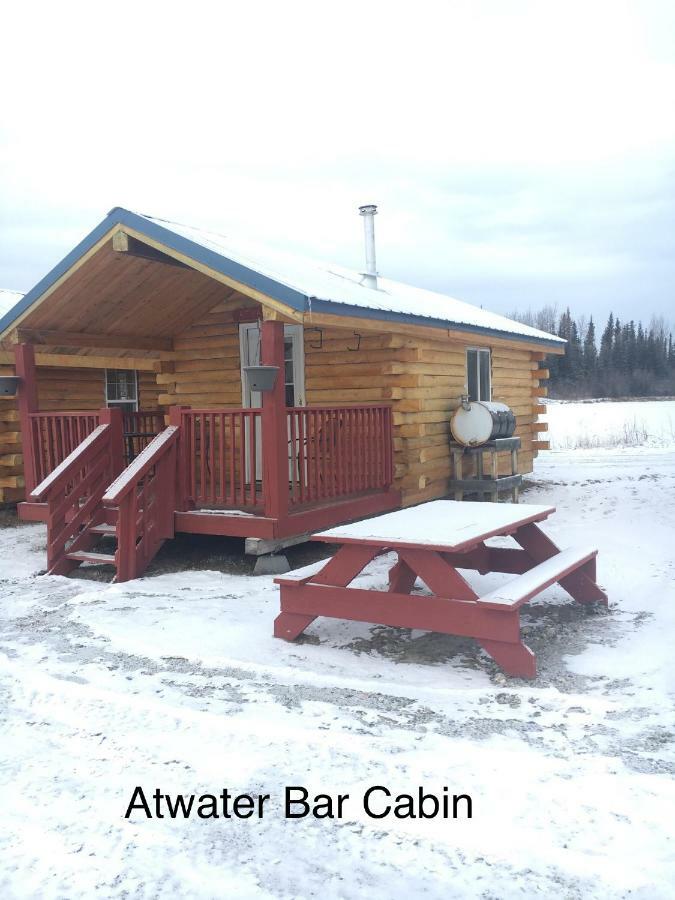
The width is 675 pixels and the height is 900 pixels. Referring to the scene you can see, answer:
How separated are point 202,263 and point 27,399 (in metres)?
2.80

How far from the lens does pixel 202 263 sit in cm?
747

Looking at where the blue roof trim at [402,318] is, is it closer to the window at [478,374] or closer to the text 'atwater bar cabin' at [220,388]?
the text 'atwater bar cabin' at [220,388]

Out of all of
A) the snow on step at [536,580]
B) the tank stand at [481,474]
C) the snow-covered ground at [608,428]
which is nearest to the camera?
the snow on step at [536,580]

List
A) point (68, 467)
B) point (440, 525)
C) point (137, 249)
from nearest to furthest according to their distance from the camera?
point (440, 525), point (68, 467), point (137, 249)

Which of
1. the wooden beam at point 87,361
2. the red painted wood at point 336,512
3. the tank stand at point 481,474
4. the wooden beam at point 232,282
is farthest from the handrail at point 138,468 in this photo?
the tank stand at point 481,474

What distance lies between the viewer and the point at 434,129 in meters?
22.9

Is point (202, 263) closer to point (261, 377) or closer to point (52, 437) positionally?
point (261, 377)

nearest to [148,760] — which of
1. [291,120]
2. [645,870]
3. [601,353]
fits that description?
[645,870]

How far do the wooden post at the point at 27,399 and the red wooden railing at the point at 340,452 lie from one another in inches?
116

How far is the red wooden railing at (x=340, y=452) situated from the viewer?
26.1ft

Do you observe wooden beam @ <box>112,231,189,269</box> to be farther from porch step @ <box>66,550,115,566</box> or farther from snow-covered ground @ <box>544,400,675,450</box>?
snow-covered ground @ <box>544,400,675,450</box>

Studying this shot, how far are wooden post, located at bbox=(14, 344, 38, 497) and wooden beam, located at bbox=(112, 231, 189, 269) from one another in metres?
1.78

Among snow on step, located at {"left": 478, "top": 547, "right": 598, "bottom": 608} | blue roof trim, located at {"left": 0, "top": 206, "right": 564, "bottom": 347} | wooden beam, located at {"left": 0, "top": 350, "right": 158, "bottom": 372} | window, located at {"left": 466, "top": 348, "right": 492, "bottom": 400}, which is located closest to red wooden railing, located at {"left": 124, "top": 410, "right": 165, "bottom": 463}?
wooden beam, located at {"left": 0, "top": 350, "right": 158, "bottom": 372}

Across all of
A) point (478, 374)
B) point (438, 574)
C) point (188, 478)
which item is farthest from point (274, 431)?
point (478, 374)
